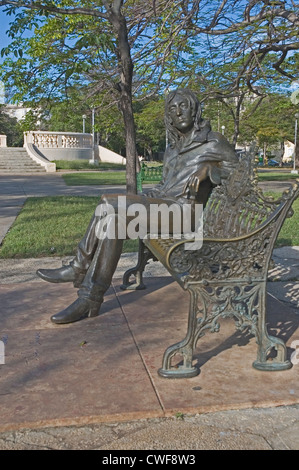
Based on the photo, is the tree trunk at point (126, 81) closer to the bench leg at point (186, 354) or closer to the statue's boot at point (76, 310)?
the statue's boot at point (76, 310)

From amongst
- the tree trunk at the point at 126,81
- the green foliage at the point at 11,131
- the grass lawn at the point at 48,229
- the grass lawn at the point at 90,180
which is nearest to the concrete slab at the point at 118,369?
the grass lawn at the point at 48,229

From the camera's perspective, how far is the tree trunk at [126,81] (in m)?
9.23

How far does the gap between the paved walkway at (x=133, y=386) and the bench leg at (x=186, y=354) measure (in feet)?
0.14

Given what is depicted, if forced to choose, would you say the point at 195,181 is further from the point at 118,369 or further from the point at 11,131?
the point at 11,131

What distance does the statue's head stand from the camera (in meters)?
3.55

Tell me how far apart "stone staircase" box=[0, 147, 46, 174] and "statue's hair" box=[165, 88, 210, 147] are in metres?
22.8

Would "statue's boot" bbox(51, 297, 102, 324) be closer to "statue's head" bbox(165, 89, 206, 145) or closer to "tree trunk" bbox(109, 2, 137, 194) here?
"statue's head" bbox(165, 89, 206, 145)

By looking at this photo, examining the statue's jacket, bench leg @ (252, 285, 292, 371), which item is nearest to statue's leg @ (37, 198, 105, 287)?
the statue's jacket

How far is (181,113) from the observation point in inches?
141

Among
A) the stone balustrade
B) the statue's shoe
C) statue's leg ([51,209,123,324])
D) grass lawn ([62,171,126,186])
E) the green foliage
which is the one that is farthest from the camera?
the green foliage

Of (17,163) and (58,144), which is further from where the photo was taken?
(58,144)

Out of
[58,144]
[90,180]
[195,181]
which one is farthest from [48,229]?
[58,144]

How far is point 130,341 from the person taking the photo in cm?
328

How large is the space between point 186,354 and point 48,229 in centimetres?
535
